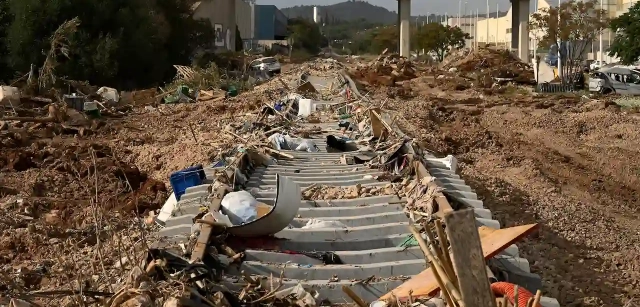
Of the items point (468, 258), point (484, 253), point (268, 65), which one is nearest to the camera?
point (468, 258)

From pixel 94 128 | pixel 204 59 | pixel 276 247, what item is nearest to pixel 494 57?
pixel 204 59

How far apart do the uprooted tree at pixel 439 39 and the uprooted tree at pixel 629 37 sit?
30313 mm

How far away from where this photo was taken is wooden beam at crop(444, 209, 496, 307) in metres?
2.93

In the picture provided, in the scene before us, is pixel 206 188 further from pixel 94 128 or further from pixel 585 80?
Result: pixel 585 80

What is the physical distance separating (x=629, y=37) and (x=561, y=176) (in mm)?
23324

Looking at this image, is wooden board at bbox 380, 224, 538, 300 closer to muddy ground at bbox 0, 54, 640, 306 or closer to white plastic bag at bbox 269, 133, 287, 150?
muddy ground at bbox 0, 54, 640, 306

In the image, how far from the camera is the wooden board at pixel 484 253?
4363mm

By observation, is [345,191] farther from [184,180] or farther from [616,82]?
[616,82]

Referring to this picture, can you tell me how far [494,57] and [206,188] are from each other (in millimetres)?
32734

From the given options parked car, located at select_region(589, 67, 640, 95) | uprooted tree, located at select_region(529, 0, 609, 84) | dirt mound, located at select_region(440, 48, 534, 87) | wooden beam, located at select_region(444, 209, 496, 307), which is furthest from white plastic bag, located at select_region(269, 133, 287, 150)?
uprooted tree, located at select_region(529, 0, 609, 84)

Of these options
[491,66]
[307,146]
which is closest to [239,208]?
[307,146]

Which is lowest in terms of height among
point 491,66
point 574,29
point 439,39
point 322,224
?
point 322,224

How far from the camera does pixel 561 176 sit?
13266 mm

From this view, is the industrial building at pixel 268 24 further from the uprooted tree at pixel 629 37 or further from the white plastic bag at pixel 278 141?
the white plastic bag at pixel 278 141
